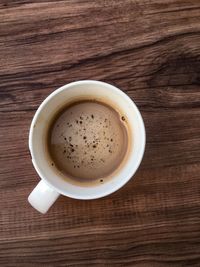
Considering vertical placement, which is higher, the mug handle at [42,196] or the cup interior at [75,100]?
the cup interior at [75,100]

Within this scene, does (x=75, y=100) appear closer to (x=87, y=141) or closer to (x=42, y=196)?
(x=87, y=141)

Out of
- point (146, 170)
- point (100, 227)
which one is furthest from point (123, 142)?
point (100, 227)

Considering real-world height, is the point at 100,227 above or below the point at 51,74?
below

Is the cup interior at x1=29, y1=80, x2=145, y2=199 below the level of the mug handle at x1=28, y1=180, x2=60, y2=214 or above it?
above

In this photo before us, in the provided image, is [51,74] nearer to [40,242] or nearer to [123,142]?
[123,142]
